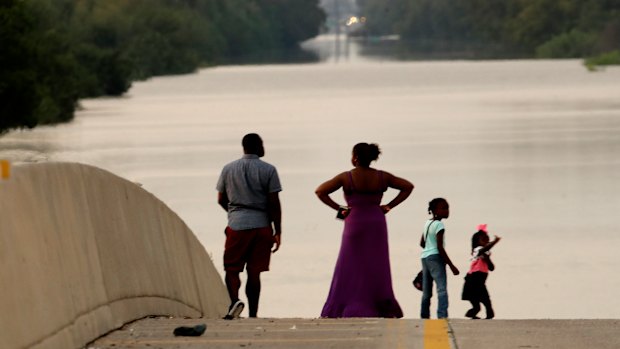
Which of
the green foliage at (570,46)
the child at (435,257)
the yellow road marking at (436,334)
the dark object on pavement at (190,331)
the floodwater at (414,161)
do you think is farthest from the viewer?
the green foliage at (570,46)

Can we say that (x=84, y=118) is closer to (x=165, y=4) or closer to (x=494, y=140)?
(x=494, y=140)

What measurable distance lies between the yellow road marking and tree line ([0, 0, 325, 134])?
158ft

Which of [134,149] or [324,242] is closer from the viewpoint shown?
[324,242]

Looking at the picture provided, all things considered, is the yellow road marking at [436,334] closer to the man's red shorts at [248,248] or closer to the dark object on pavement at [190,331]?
the dark object on pavement at [190,331]

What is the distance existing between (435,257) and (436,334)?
13.6 feet

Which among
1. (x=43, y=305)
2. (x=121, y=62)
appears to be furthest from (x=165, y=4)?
(x=43, y=305)

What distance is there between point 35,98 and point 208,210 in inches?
1027

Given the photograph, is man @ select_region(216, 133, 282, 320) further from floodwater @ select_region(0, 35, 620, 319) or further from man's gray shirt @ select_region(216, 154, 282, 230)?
floodwater @ select_region(0, 35, 620, 319)

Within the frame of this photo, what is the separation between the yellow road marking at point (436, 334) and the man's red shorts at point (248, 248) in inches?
103

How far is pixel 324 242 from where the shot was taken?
29.9m

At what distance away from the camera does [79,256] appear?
10.0 m

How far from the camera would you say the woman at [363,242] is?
1288 cm

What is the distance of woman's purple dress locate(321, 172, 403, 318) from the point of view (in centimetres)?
1309

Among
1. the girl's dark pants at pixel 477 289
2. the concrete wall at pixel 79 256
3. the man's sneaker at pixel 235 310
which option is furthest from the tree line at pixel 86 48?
the concrete wall at pixel 79 256
